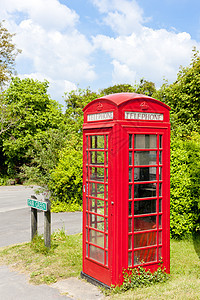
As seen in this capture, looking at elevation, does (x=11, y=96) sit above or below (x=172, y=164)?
above

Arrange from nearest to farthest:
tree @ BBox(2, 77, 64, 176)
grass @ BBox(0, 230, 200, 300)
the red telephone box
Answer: grass @ BBox(0, 230, 200, 300) < the red telephone box < tree @ BBox(2, 77, 64, 176)

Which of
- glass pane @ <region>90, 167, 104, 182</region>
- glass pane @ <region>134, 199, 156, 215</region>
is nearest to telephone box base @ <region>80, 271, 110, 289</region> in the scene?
glass pane @ <region>134, 199, 156, 215</region>

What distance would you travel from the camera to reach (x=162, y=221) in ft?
17.7

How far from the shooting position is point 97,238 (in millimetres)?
5406

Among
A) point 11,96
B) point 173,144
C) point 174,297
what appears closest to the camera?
point 174,297

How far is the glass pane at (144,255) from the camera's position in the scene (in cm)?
517

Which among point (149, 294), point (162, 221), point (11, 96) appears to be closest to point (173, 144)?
point (162, 221)

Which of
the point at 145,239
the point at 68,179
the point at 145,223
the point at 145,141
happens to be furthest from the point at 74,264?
the point at 68,179

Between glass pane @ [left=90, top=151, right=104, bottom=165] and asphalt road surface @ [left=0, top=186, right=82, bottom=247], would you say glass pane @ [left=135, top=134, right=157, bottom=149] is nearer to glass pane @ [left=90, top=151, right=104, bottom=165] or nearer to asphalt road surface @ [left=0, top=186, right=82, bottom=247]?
glass pane @ [left=90, top=151, right=104, bottom=165]

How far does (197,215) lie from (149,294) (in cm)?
384

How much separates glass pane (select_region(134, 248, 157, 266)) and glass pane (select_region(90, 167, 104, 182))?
1.28 metres

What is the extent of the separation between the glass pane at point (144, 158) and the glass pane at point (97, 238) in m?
1.29

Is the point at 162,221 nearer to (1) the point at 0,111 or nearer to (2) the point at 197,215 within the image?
(2) the point at 197,215

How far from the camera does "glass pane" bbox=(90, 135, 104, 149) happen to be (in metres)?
5.34
